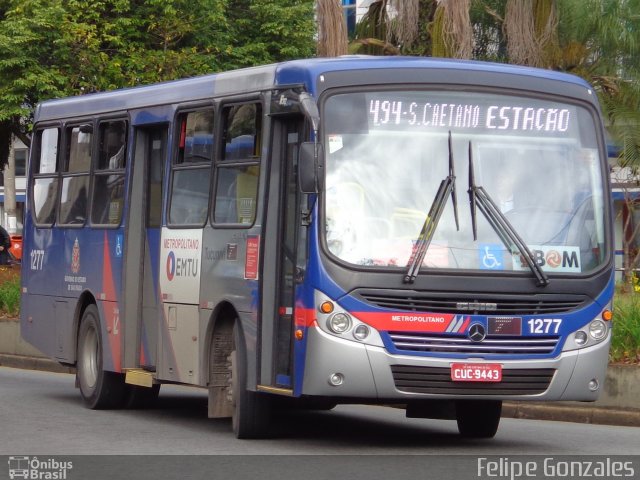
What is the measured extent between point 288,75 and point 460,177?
5.20 feet

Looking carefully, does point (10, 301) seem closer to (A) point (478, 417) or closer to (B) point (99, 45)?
(B) point (99, 45)

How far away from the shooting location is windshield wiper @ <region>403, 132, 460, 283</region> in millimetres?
11609

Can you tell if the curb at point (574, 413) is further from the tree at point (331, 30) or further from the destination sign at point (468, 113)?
the tree at point (331, 30)

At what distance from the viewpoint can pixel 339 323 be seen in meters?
11.6

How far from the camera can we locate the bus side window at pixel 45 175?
17531 mm

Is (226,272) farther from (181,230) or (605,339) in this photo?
(605,339)

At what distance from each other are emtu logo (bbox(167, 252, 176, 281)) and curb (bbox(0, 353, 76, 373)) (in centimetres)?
776

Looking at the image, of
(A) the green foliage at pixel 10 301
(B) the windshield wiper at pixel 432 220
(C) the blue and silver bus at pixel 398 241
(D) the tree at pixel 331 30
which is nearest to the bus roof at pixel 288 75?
(C) the blue and silver bus at pixel 398 241

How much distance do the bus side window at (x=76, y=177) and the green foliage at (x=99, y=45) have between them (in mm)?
11242

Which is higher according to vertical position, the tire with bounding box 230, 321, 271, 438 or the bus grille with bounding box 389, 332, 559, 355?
the bus grille with bounding box 389, 332, 559, 355

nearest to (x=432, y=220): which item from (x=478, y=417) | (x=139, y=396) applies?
(x=478, y=417)

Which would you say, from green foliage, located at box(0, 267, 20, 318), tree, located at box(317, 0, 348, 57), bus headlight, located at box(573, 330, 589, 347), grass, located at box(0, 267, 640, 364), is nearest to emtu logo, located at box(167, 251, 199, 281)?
bus headlight, located at box(573, 330, 589, 347)

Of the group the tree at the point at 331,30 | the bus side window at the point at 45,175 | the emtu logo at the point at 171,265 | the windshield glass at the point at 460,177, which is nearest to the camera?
the windshield glass at the point at 460,177

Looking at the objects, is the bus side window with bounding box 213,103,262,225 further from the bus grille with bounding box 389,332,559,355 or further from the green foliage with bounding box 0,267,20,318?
the green foliage with bounding box 0,267,20,318
